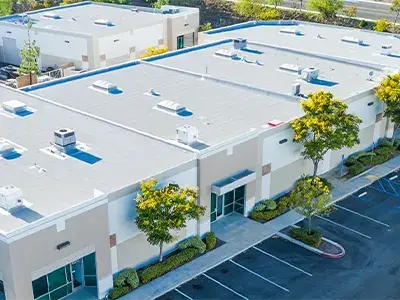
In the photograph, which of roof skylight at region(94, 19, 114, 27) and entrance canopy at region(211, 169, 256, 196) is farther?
roof skylight at region(94, 19, 114, 27)

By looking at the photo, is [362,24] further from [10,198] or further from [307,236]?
[10,198]

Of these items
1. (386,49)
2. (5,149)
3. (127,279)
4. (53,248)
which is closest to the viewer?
(53,248)

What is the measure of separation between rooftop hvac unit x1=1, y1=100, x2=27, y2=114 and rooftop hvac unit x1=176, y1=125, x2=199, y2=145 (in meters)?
13.1

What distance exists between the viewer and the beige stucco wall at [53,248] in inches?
1119

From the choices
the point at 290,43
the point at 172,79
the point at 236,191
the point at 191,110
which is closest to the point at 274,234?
the point at 236,191

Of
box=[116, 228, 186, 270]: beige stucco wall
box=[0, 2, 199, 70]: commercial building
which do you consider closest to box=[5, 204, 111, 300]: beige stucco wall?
box=[116, 228, 186, 270]: beige stucco wall

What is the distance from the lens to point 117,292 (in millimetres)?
32562

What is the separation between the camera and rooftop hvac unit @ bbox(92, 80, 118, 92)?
4851cm

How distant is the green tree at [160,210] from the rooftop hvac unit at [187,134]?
6.02 meters

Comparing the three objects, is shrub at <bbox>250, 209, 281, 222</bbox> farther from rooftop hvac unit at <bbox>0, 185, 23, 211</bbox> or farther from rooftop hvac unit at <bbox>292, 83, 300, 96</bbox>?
rooftop hvac unit at <bbox>0, 185, 23, 211</bbox>

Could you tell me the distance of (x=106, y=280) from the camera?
32.6 metres

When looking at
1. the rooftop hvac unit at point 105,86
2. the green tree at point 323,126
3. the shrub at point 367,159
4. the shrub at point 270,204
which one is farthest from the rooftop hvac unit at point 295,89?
the rooftop hvac unit at point 105,86

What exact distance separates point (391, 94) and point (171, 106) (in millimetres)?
17759

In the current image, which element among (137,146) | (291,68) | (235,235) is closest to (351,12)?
(291,68)
